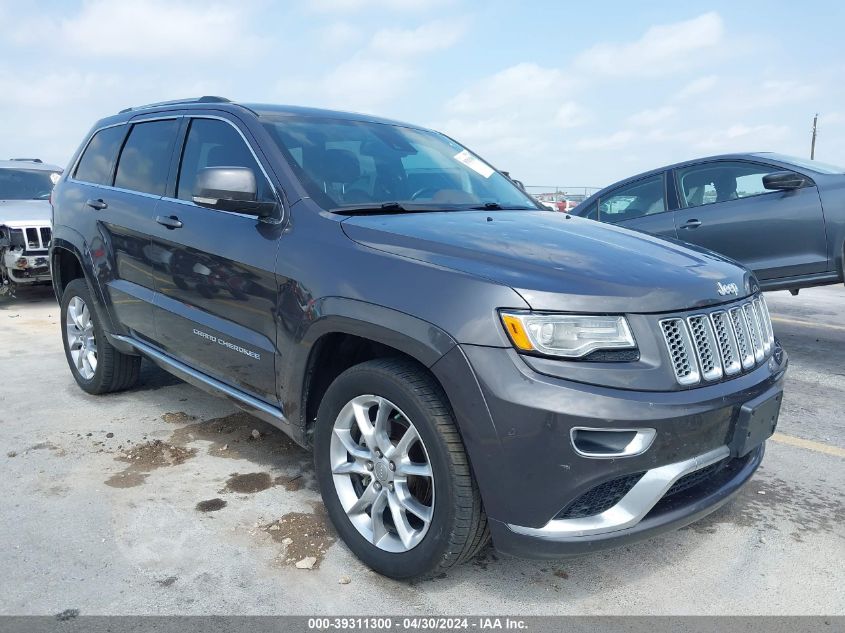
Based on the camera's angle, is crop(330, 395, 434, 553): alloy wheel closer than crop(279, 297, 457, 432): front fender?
No

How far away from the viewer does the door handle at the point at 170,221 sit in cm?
356

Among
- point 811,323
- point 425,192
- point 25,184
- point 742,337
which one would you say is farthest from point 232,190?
point 25,184

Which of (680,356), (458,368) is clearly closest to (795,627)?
(680,356)

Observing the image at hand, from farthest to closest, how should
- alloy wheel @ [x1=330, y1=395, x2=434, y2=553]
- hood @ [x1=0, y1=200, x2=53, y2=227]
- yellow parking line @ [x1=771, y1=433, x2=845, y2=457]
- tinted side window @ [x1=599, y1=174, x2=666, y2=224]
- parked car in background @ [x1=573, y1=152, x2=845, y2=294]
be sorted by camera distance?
1. hood @ [x1=0, y1=200, x2=53, y2=227]
2. tinted side window @ [x1=599, y1=174, x2=666, y2=224]
3. parked car in background @ [x1=573, y1=152, x2=845, y2=294]
4. yellow parking line @ [x1=771, y1=433, x2=845, y2=457]
5. alloy wheel @ [x1=330, y1=395, x2=434, y2=553]

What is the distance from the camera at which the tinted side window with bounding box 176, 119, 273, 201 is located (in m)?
3.38

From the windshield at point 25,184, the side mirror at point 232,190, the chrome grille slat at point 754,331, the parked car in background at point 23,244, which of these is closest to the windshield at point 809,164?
the chrome grille slat at point 754,331

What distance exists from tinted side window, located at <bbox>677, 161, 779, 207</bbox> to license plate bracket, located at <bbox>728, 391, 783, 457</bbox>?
421 centimetres

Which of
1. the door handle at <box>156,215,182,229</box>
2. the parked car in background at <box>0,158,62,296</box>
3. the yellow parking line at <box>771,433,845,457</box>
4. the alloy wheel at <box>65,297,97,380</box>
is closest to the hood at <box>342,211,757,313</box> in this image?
the door handle at <box>156,215,182,229</box>

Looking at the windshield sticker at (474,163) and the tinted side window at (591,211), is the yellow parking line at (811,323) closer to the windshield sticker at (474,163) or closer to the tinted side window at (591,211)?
the tinted side window at (591,211)

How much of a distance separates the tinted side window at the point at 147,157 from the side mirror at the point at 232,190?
1019mm

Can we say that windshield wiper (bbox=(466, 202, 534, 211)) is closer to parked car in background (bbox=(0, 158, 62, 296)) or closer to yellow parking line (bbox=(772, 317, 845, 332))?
yellow parking line (bbox=(772, 317, 845, 332))

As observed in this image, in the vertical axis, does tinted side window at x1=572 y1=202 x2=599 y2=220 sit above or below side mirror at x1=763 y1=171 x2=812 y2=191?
below

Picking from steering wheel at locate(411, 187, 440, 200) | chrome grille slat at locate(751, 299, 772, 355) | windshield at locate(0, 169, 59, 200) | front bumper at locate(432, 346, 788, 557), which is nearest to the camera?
front bumper at locate(432, 346, 788, 557)

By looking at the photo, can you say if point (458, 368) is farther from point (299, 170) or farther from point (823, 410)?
point (823, 410)
